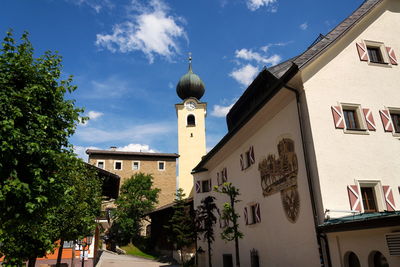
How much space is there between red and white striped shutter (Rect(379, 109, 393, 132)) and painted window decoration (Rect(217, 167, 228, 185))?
10.7 meters

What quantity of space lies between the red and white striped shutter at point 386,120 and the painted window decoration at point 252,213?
256 inches

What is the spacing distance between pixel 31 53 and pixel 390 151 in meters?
11.8

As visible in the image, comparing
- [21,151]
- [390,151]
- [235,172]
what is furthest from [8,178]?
[235,172]

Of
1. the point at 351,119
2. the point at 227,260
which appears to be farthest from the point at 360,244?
the point at 227,260

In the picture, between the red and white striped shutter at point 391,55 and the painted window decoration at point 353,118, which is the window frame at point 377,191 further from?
the red and white striped shutter at point 391,55

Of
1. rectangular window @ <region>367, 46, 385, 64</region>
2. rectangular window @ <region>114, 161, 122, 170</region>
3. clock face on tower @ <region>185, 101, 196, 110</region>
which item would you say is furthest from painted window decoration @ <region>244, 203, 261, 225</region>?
rectangular window @ <region>114, 161, 122, 170</region>

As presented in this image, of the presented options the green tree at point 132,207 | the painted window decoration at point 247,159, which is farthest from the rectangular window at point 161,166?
the painted window decoration at point 247,159

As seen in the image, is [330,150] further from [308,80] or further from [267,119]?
[267,119]

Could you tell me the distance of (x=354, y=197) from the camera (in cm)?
1091

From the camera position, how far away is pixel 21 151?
6.73 meters

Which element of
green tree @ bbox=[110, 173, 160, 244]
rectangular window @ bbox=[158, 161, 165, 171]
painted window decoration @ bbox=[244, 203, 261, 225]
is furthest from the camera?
rectangular window @ bbox=[158, 161, 165, 171]

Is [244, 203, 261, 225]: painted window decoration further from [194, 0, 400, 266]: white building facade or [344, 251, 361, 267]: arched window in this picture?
[344, 251, 361, 267]: arched window

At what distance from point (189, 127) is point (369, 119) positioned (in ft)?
119

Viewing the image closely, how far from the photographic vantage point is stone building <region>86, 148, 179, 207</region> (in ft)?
154
